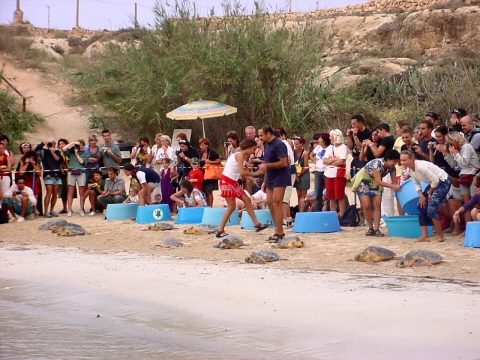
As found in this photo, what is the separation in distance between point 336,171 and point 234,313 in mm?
6114

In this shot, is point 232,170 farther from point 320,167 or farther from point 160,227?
point 160,227

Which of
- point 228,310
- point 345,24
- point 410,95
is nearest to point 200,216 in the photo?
point 228,310

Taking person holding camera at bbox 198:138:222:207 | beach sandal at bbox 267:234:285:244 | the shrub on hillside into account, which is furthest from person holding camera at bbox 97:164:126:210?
the shrub on hillside

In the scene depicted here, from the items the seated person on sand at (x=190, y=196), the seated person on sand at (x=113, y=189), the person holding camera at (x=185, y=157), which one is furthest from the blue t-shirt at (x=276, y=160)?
the seated person on sand at (x=113, y=189)

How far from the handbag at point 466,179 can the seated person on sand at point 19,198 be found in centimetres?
945

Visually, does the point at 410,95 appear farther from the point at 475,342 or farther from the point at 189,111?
the point at 475,342

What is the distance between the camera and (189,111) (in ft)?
69.2

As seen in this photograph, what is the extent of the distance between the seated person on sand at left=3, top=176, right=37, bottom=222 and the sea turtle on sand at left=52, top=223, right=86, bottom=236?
2.62 metres

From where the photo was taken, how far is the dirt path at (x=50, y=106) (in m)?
33.3

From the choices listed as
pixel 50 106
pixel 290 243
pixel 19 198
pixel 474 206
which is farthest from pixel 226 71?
pixel 50 106

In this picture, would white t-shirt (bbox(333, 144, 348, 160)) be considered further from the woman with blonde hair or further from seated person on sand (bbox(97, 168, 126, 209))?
seated person on sand (bbox(97, 168, 126, 209))

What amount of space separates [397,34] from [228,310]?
34.4m

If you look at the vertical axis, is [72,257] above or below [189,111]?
below

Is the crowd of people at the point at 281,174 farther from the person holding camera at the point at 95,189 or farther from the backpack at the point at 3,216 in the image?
the backpack at the point at 3,216
